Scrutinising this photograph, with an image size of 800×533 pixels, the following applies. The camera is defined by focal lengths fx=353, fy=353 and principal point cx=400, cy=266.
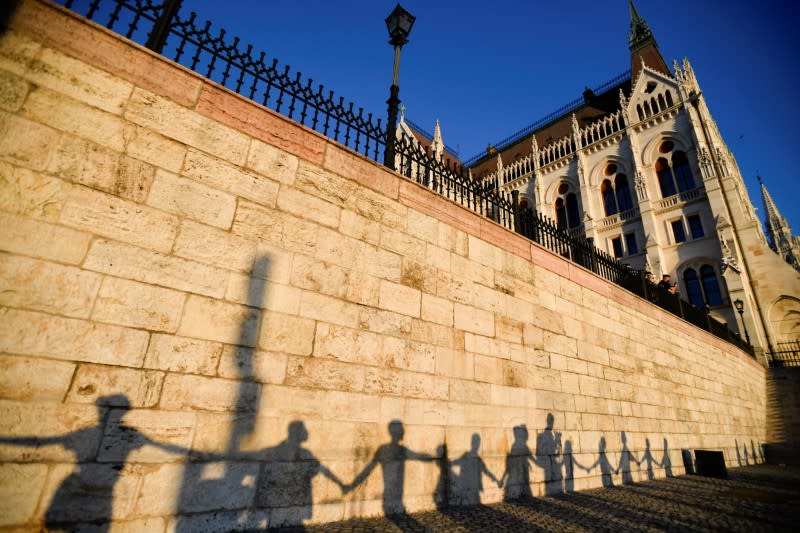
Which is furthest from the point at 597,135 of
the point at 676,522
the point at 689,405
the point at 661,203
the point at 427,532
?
the point at 427,532

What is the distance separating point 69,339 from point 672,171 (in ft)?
110

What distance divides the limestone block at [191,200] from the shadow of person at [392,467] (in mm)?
2831

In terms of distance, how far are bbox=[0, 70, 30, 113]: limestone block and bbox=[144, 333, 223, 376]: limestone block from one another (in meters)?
2.12

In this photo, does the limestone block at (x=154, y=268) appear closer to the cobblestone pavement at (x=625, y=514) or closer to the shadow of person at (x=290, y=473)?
the shadow of person at (x=290, y=473)

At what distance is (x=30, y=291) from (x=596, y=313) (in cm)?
842

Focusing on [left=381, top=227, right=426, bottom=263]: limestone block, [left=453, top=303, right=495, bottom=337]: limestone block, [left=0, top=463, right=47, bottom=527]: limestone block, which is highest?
[left=381, top=227, right=426, bottom=263]: limestone block

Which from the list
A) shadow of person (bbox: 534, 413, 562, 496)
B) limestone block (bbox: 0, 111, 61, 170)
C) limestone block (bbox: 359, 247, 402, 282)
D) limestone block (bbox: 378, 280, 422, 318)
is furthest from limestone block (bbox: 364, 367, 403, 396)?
limestone block (bbox: 0, 111, 61, 170)

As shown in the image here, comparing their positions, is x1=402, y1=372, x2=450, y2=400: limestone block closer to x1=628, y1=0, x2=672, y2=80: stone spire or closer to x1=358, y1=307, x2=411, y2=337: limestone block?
x1=358, y1=307, x2=411, y2=337: limestone block

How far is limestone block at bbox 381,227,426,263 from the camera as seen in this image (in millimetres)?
4648

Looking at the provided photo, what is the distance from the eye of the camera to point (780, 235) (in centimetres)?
5384

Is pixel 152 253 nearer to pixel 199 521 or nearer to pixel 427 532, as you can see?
pixel 199 521

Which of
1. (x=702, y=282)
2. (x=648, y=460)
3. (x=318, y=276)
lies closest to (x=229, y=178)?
(x=318, y=276)

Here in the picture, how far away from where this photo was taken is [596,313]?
7.43 m

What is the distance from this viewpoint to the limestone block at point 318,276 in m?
3.77
